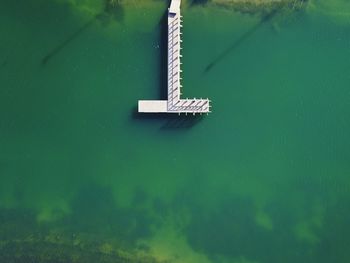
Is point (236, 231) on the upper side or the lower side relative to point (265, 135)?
lower

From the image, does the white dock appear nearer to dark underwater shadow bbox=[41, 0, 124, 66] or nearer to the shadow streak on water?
the shadow streak on water

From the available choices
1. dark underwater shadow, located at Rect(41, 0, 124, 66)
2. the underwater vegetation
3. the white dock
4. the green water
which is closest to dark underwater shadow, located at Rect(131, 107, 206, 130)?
the green water

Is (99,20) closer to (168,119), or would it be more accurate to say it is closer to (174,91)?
(174,91)

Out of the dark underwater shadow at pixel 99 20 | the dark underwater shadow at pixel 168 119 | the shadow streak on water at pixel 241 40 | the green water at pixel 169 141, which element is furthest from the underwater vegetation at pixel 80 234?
the shadow streak on water at pixel 241 40

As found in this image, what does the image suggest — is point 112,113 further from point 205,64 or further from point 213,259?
point 213,259

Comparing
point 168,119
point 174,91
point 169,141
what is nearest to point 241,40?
point 174,91

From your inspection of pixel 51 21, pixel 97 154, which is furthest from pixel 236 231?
pixel 51 21
